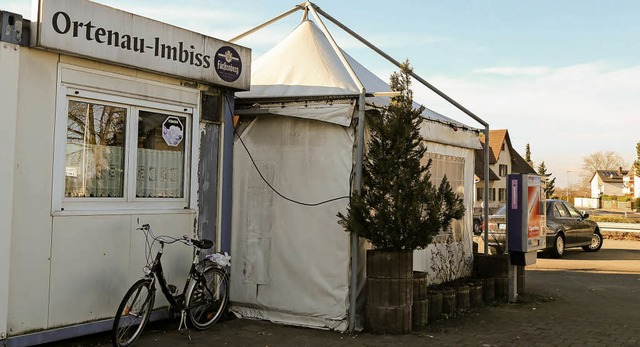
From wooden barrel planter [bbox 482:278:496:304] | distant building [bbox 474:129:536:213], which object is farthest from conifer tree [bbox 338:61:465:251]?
distant building [bbox 474:129:536:213]

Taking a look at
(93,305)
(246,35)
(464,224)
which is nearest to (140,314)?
(93,305)

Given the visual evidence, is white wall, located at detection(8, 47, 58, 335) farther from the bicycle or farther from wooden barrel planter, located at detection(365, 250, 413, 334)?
wooden barrel planter, located at detection(365, 250, 413, 334)

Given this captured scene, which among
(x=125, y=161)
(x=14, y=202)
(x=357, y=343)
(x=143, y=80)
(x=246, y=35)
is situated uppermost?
(x=246, y=35)

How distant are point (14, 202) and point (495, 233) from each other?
12.7m

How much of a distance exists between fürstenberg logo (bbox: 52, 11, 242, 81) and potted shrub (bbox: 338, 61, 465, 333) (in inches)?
85.3

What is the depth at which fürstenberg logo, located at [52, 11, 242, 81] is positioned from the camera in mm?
6117

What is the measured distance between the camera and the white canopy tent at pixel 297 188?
7.58m

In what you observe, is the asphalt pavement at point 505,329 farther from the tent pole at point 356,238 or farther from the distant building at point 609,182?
the distant building at point 609,182

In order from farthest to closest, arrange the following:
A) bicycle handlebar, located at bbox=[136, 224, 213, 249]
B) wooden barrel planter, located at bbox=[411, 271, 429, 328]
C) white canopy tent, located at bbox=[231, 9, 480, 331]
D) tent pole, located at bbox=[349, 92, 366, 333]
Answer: wooden barrel planter, located at bbox=[411, 271, 429, 328]
white canopy tent, located at bbox=[231, 9, 480, 331]
tent pole, located at bbox=[349, 92, 366, 333]
bicycle handlebar, located at bbox=[136, 224, 213, 249]

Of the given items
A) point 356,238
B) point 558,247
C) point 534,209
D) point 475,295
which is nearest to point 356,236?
point 356,238

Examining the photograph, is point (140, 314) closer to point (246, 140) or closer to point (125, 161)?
point (125, 161)

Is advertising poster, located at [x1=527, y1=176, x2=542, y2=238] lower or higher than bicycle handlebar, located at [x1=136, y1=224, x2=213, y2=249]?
higher

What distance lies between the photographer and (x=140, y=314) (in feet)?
21.5

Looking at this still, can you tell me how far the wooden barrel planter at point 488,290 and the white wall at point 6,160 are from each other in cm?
667
